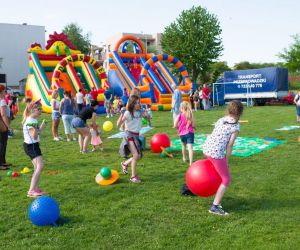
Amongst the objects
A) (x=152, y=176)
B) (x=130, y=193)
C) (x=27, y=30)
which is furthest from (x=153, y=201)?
(x=27, y=30)

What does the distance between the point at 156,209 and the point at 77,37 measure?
69.8 m

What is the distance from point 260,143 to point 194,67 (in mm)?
38907

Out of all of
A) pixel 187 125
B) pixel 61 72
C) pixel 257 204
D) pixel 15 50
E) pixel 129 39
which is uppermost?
pixel 15 50

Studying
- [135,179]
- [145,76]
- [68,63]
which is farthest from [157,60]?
[135,179]

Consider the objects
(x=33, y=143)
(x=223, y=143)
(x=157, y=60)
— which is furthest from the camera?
(x=157, y=60)

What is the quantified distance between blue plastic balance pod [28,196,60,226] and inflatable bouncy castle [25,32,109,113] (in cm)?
1888

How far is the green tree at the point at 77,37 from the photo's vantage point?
234 ft

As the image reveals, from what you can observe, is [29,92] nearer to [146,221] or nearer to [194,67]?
[146,221]

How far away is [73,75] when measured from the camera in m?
26.2

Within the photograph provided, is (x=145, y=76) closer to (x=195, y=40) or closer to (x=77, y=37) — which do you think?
(x=195, y=40)

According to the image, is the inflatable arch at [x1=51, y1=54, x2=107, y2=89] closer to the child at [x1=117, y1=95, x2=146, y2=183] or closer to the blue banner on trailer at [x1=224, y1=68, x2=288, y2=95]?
the blue banner on trailer at [x1=224, y1=68, x2=288, y2=95]

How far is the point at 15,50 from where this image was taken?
6556 cm

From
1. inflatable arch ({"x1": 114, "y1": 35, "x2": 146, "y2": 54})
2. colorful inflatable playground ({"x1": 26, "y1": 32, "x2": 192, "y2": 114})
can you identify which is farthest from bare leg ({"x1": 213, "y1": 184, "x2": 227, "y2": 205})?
inflatable arch ({"x1": 114, "y1": 35, "x2": 146, "y2": 54})

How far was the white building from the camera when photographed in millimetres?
63562
